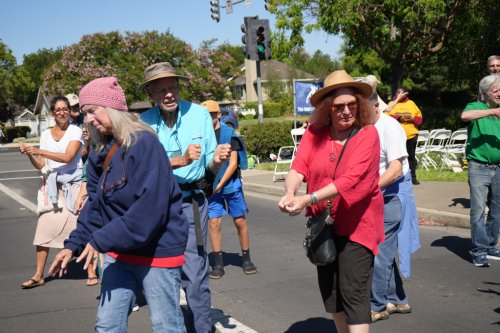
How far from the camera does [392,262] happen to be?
5.18 metres

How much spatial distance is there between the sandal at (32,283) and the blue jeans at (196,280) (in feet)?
10.1

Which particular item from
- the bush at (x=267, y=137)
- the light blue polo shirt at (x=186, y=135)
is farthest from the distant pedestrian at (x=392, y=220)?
the bush at (x=267, y=137)

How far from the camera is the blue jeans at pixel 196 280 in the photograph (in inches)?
175

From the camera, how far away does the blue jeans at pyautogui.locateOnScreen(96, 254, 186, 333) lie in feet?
11.1

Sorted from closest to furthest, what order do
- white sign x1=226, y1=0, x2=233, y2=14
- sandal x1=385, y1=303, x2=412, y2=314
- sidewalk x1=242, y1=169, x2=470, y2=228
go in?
sandal x1=385, y1=303, x2=412, y2=314, sidewalk x1=242, y1=169, x2=470, y2=228, white sign x1=226, y1=0, x2=233, y2=14

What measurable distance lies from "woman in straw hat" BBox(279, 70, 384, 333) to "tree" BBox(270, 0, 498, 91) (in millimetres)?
17126

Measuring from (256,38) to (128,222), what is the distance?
15.6m

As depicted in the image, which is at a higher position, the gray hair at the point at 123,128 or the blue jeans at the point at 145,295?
the gray hair at the point at 123,128

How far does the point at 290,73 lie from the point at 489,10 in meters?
60.7

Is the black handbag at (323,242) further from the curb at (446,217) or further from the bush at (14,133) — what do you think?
the bush at (14,133)

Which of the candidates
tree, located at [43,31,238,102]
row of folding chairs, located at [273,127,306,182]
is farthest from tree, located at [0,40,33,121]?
row of folding chairs, located at [273,127,306,182]

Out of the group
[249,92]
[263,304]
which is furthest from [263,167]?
[249,92]

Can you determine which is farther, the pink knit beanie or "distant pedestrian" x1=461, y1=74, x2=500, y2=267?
"distant pedestrian" x1=461, y1=74, x2=500, y2=267

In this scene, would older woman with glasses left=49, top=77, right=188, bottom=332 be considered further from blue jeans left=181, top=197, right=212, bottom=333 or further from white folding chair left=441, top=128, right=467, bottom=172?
white folding chair left=441, top=128, right=467, bottom=172
